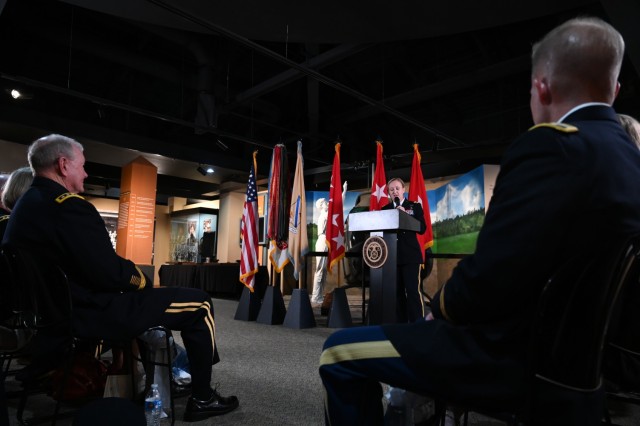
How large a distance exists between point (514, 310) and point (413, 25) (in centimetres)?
511

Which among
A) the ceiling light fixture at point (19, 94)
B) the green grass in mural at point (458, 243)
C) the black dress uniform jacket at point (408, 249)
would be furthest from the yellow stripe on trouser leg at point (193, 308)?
the ceiling light fixture at point (19, 94)

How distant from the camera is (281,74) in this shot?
7973 mm

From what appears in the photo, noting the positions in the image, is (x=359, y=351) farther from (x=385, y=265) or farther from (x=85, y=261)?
(x=385, y=265)

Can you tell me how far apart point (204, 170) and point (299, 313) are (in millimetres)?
6954

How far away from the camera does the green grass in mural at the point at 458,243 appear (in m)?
8.62

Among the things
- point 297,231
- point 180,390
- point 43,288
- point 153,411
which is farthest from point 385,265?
point 43,288

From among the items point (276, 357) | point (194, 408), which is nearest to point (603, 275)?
point (194, 408)

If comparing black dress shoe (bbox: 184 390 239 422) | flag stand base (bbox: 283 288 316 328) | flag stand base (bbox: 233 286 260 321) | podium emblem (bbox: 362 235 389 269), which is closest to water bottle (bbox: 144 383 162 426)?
black dress shoe (bbox: 184 390 239 422)

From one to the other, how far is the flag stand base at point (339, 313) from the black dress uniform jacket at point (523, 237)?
420 cm

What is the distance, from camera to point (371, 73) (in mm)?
9211

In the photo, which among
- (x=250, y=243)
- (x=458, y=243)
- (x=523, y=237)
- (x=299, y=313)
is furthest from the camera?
(x=458, y=243)

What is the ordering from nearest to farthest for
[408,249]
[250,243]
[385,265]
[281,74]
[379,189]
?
[385,265] → [408,249] → [250,243] → [379,189] → [281,74]

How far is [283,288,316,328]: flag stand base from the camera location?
497cm

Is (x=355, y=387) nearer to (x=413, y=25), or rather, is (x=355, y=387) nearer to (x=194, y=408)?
(x=194, y=408)
